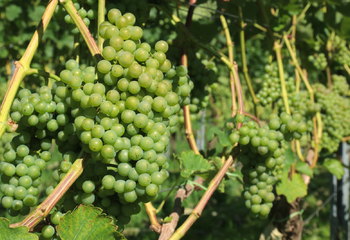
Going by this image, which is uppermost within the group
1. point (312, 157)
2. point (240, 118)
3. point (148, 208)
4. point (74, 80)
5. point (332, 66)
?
point (74, 80)

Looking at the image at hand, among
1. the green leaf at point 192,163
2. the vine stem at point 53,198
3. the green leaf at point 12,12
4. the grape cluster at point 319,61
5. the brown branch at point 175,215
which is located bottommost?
the grape cluster at point 319,61

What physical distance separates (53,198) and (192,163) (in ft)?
2.20

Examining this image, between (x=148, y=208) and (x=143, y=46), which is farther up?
(x=143, y=46)

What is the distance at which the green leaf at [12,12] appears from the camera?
3309 millimetres

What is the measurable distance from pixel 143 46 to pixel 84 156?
0.26 meters

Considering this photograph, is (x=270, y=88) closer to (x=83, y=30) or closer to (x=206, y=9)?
(x=206, y=9)

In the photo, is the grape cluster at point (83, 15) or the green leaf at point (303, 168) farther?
the green leaf at point (303, 168)

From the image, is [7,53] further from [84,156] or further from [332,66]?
[84,156]

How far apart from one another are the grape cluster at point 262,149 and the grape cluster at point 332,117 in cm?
75

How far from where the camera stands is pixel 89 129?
3.23 ft

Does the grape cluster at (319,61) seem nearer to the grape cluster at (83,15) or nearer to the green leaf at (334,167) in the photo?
the green leaf at (334,167)

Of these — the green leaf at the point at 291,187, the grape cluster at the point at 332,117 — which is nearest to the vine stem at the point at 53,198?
the green leaf at the point at 291,187

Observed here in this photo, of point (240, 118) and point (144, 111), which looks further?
point (240, 118)

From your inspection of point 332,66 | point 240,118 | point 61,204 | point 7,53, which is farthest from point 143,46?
point 7,53
